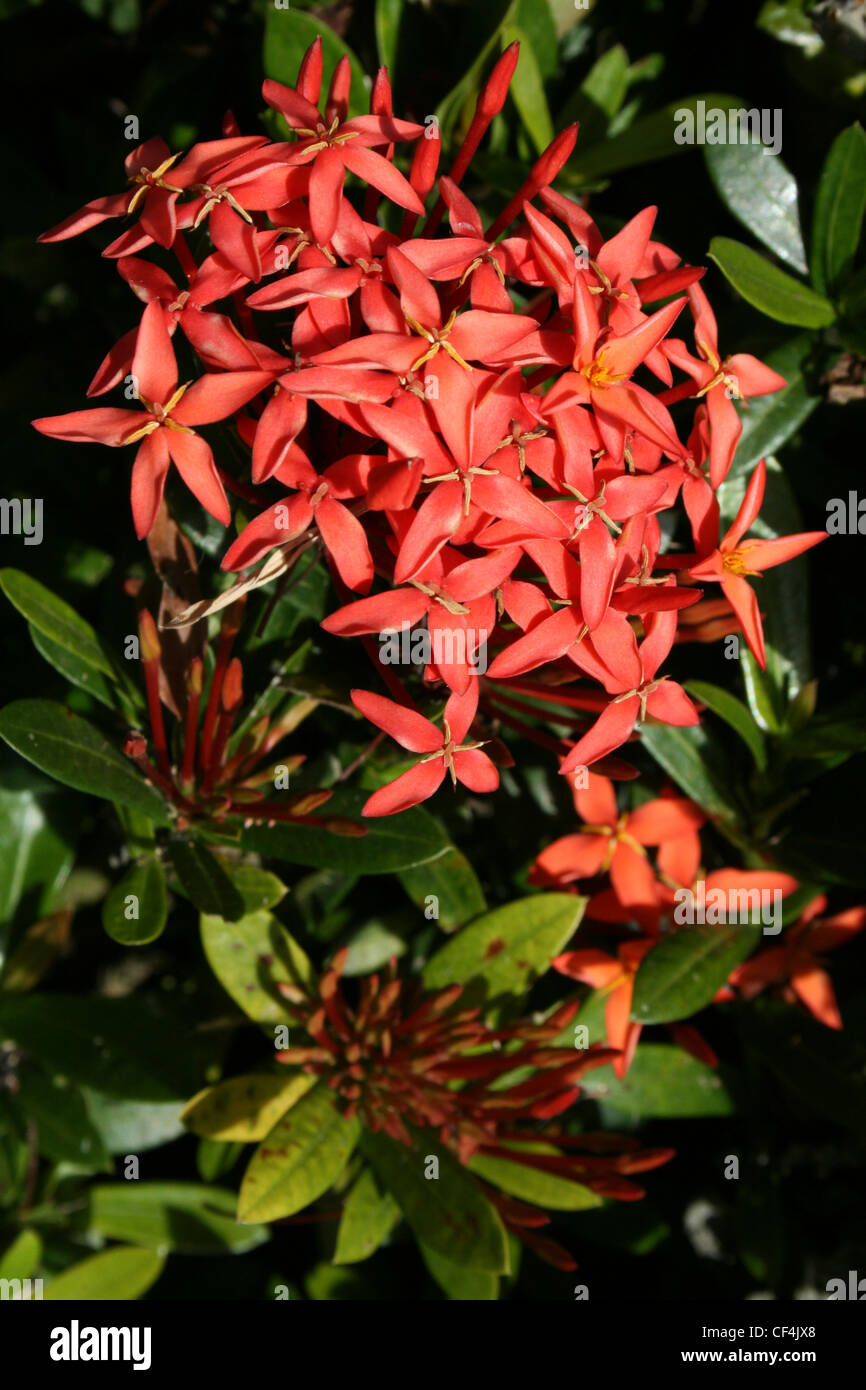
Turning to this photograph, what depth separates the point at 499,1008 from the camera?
139 cm

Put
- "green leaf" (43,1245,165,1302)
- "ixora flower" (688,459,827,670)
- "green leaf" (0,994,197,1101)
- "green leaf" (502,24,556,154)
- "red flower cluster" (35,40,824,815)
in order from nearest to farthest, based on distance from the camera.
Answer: "red flower cluster" (35,40,824,815)
"ixora flower" (688,459,827,670)
"green leaf" (502,24,556,154)
"green leaf" (0,994,197,1101)
"green leaf" (43,1245,165,1302)

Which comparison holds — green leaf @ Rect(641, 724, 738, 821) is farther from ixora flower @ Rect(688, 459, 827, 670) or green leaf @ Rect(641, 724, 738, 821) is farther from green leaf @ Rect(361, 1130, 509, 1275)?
green leaf @ Rect(361, 1130, 509, 1275)

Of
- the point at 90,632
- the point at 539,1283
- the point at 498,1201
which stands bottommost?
the point at 539,1283

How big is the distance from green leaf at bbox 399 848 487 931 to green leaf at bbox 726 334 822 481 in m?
0.57

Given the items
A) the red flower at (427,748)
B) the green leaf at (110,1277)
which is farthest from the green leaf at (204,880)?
the green leaf at (110,1277)

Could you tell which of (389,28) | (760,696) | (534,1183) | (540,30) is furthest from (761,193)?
(534,1183)

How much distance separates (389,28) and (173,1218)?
5.50ft

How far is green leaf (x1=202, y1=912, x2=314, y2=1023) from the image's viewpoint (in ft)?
4.28

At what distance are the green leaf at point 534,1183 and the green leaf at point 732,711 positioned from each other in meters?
0.56

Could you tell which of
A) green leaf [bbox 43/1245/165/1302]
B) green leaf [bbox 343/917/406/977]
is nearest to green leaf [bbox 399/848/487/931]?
green leaf [bbox 343/917/406/977]
